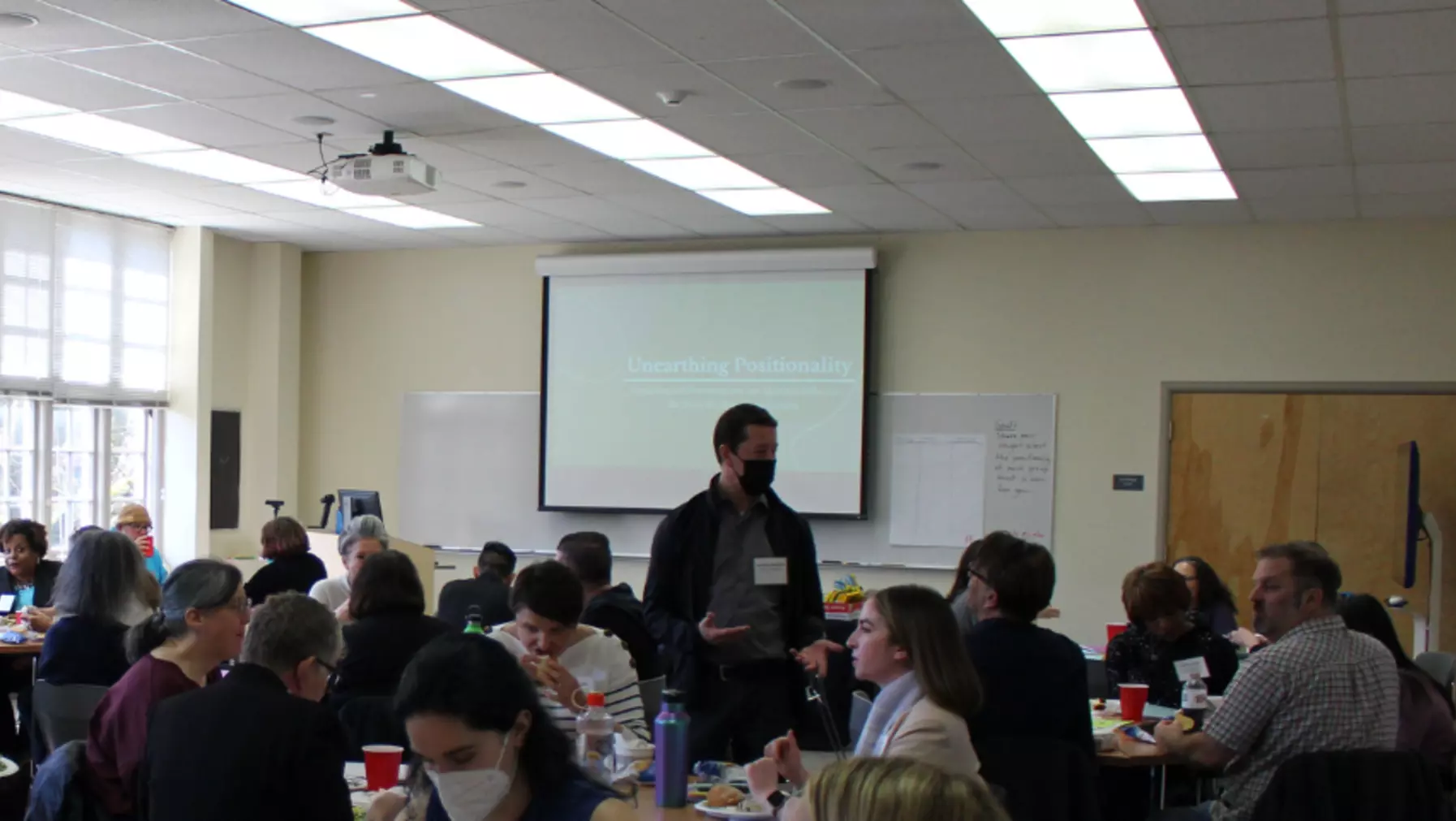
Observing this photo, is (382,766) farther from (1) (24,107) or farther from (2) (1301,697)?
(1) (24,107)

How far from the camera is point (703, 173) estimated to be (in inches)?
290

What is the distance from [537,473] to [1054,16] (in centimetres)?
609

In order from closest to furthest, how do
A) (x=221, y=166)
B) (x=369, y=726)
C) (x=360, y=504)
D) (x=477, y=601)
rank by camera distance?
(x=369, y=726), (x=477, y=601), (x=221, y=166), (x=360, y=504)

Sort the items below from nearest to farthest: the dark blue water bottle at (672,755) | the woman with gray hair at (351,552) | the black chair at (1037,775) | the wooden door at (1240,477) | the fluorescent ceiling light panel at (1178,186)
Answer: the dark blue water bottle at (672,755) → the black chair at (1037,775) → the woman with gray hair at (351,552) → the fluorescent ceiling light panel at (1178,186) → the wooden door at (1240,477)

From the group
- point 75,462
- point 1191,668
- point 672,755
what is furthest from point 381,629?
point 75,462

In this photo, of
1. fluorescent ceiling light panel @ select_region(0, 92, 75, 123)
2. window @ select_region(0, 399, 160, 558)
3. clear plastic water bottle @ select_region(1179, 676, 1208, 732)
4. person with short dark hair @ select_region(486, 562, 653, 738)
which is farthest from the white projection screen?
person with short dark hair @ select_region(486, 562, 653, 738)

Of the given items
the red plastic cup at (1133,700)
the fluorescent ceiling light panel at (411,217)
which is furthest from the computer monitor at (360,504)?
the red plastic cup at (1133,700)

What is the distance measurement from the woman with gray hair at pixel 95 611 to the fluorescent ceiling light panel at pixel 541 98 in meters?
2.28

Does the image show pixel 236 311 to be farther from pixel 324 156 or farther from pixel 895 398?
pixel 895 398

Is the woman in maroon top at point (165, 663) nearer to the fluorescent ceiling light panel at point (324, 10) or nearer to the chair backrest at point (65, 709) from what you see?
the chair backrest at point (65, 709)

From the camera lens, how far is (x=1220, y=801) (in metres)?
3.79

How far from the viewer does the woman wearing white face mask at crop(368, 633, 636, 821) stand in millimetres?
2092

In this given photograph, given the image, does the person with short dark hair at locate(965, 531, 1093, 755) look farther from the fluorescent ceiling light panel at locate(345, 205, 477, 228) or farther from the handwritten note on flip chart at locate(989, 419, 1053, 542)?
the fluorescent ceiling light panel at locate(345, 205, 477, 228)

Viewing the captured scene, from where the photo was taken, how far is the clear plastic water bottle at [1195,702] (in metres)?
4.55
